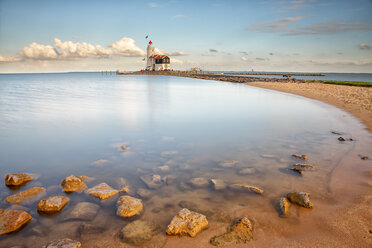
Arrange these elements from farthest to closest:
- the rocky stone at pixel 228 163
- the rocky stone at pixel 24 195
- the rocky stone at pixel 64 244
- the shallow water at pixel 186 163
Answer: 1. the rocky stone at pixel 228 163
2. the rocky stone at pixel 24 195
3. the shallow water at pixel 186 163
4. the rocky stone at pixel 64 244

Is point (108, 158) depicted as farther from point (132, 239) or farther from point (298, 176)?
point (298, 176)

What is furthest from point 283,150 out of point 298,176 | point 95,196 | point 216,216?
point 95,196

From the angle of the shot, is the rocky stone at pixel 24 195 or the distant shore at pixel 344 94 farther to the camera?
the distant shore at pixel 344 94

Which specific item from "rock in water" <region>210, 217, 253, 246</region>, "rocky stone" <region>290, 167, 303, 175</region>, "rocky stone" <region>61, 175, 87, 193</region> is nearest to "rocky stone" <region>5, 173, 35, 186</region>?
"rocky stone" <region>61, 175, 87, 193</region>

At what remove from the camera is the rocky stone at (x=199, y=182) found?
18.1 feet

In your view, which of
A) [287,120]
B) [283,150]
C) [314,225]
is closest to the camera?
[314,225]

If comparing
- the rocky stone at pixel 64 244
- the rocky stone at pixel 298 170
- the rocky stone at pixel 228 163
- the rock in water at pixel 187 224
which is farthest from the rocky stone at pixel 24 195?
the rocky stone at pixel 298 170

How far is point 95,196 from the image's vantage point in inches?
197

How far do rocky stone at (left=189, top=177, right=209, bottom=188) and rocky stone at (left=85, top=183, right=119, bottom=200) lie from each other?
1.88m

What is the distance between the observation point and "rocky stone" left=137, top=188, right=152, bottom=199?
5051 millimetres

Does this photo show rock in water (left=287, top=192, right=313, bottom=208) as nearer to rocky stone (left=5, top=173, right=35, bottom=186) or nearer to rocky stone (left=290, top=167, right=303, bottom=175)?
rocky stone (left=290, top=167, right=303, bottom=175)

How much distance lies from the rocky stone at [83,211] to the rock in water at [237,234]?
2.47 m

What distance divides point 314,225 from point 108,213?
3948 millimetres

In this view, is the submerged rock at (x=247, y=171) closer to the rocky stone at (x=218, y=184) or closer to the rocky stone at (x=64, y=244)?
the rocky stone at (x=218, y=184)
